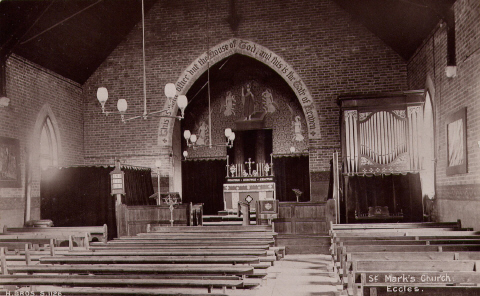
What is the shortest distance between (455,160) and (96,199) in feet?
26.5

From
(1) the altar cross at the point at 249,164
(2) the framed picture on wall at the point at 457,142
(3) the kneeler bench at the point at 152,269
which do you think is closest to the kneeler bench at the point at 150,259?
(3) the kneeler bench at the point at 152,269

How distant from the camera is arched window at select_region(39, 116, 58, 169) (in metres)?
12.7

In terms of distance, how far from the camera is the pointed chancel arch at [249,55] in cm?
1335

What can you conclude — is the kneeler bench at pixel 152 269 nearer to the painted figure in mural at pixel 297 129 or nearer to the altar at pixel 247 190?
the altar at pixel 247 190

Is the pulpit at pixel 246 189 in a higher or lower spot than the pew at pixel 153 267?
higher

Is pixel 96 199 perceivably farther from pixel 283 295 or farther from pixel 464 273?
pixel 464 273

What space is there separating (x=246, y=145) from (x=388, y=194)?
7.36 meters

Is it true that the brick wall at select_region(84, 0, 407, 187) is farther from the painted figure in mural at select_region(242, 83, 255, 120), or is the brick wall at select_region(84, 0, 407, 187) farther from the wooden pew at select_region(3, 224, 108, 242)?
the wooden pew at select_region(3, 224, 108, 242)

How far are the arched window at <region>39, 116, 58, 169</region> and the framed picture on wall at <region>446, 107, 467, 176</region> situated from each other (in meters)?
9.44

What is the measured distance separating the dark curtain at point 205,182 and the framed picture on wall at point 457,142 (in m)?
9.70

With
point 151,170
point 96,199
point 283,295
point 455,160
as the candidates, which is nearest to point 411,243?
point 283,295

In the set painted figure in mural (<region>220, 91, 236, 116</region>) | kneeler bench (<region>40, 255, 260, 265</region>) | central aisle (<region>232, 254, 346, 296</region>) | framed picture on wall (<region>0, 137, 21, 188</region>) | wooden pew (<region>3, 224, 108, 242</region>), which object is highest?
painted figure in mural (<region>220, 91, 236, 116</region>)

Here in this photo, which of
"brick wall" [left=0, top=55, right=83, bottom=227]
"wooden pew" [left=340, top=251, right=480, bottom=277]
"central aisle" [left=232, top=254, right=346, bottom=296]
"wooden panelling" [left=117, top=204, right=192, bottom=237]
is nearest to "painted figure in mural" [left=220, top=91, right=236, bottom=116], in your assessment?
"brick wall" [left=0, top=55, right=83, bottom=227]

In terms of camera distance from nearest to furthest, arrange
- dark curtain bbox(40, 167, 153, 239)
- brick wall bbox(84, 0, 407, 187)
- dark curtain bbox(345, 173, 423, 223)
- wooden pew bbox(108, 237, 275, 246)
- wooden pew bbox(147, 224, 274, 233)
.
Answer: wooden pew bbox(108, 237, 275, 246) → wooden pew bbox(147, 224, 274, 233) → dark curtain bbox(345, 173, 423, 223) → dark curtain bbox(40, 167, 153, 239) → brick wall bbox(84, 0, 407, 187)
